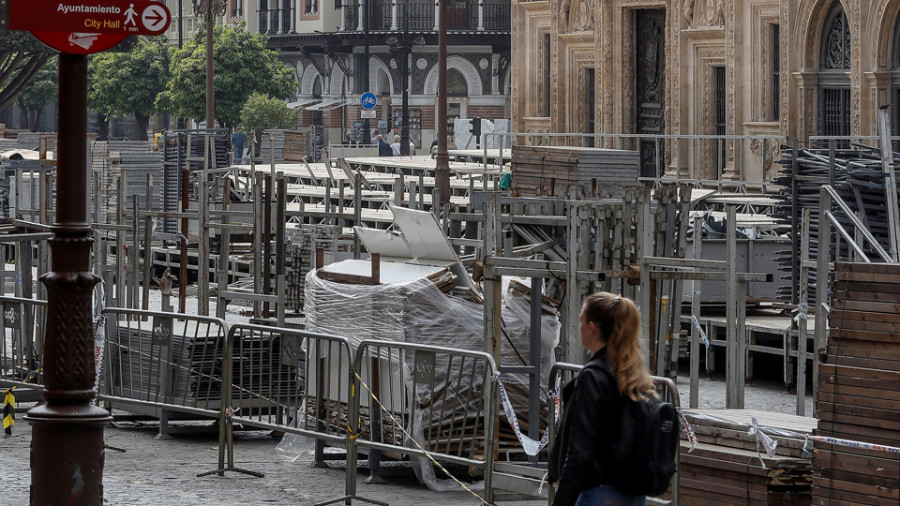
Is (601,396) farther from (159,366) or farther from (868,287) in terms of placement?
(159,366)

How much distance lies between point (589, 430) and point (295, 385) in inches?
225

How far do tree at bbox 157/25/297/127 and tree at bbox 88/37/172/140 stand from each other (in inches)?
112

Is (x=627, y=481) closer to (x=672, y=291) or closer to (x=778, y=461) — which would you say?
(x=778, y=461)

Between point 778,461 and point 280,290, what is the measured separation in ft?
16.5

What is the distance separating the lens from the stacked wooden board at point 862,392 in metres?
8.21

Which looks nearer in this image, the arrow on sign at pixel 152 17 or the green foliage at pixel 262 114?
the arrow on sign at pixel 152 17

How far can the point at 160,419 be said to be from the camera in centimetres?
1238

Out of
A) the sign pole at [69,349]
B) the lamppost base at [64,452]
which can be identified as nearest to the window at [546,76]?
the sign pole at [69,349]

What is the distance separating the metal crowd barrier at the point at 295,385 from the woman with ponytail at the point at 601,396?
432cm

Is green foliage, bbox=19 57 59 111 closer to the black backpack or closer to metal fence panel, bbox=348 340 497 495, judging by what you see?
metal fence panel, bbox=348 340 497 495

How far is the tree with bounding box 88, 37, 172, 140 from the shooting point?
64.3m

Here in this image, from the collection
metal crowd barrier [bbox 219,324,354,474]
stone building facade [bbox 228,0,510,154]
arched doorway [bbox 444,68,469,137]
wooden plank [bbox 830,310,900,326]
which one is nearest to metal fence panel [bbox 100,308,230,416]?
metal crowd barrier [bbox 219,324,354,474]

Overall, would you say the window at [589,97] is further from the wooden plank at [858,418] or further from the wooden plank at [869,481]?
the wooden plank at [869,481]

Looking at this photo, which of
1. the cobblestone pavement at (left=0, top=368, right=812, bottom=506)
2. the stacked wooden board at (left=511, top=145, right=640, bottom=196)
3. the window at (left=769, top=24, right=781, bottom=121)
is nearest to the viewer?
the cobblestone pavement at (left=0, top=368, right=812, bottom=506)
